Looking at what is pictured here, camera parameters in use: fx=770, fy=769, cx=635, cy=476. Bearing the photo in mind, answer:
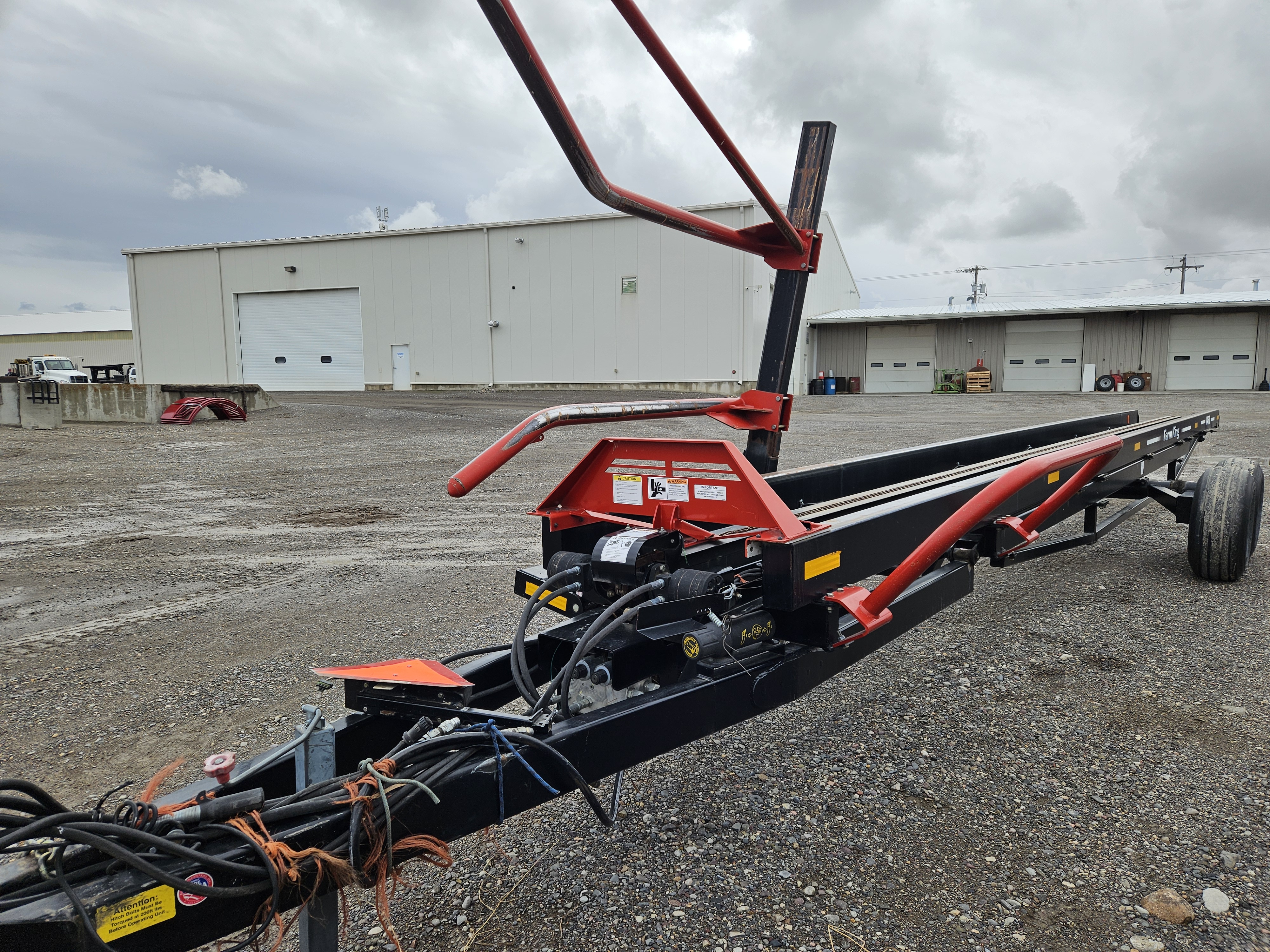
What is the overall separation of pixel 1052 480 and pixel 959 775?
1296mm

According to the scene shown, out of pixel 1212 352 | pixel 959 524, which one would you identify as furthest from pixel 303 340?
pixel 1212 352

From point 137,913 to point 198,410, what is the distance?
18.5 m

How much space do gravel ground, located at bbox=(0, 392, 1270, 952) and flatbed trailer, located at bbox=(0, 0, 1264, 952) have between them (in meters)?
0.38

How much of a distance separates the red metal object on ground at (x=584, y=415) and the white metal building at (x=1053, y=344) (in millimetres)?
30075

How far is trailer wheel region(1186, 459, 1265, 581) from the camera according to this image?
4.63 metres

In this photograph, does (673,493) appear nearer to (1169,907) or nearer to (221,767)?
(221,767)

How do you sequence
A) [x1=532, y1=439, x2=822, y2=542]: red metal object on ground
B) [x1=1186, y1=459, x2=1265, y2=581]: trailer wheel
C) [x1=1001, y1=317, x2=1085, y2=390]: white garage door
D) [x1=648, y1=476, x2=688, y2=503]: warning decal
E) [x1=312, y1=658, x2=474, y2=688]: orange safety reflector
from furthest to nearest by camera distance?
[x1=1001, y1=317, x2=1085, y2=390]: white garage door → [x1=1186, y1=459, x2=1265, y2=581]: trailer wheel → [x1=648, y1=476, x2=688, y2=503]: warning decal → [x1=532, y1=439, x2=822, y2=542]: red metal object on ground → [x1=312, y1=658, x2=474, y2=688]: orange safety reflector

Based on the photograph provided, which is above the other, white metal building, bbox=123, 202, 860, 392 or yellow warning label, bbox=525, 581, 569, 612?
white metal building, bbox=123, 202, 860, 392

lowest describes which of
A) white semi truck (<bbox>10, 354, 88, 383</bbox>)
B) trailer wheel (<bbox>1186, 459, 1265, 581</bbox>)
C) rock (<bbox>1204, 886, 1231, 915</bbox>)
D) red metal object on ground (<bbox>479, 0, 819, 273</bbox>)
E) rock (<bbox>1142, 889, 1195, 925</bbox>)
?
rock (<bbox>1142, 889, 1195, 925</bbox>)

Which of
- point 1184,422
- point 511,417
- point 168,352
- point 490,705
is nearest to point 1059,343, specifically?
point 511,417

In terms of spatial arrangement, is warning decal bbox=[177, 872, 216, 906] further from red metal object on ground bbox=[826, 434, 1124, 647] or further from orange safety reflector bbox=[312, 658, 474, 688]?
red metal object on ground bbox=[826, 434, 1124, 647]

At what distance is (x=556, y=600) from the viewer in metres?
2.64

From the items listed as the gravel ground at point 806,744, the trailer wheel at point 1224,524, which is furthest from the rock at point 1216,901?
the trailer wheel at point 1224,524

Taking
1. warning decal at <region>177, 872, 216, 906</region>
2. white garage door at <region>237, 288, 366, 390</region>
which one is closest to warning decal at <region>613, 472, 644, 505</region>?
warning decal at <region>177, 872, 216, 906</region>
